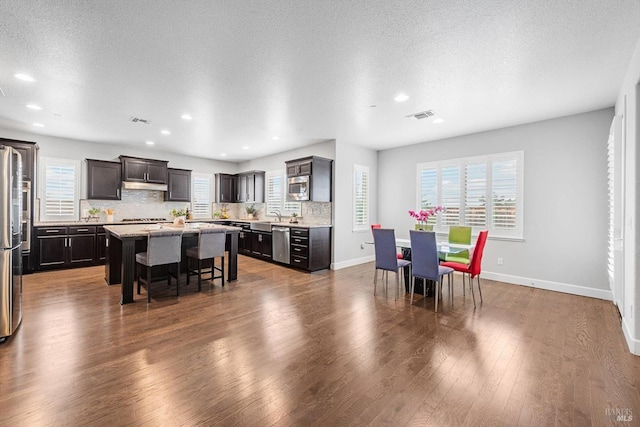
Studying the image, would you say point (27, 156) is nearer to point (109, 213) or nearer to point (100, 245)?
point (109, 213)

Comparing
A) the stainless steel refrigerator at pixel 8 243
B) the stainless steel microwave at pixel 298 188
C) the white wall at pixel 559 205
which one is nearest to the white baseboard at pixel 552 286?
the white wall at pixel 559 205

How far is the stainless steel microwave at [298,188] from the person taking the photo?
6004mm

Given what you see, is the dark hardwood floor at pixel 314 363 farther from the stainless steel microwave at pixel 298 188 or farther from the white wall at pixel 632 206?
the stainless steel microwave at pixel 298 188

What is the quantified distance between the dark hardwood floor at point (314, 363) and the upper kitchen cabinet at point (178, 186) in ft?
13.0

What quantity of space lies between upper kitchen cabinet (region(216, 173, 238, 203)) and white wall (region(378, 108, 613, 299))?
6713 mm

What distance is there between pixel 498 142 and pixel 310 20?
4.38 meters

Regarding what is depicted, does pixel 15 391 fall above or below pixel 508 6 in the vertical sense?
below

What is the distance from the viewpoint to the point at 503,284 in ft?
16.0

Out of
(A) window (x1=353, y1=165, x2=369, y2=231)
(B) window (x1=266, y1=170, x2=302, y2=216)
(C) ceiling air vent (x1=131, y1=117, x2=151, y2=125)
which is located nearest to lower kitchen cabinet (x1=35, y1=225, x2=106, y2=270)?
(C) ceiling air vent (x1=131, y1=117, x2=151, y2=125)

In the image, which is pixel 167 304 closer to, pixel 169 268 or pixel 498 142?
pixel 169 268

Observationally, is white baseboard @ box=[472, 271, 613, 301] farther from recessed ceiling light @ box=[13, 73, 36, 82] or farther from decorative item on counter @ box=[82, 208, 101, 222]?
decorative item on counter @ box=[82, 208, 101, 222]

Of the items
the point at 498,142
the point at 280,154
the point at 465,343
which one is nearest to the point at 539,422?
the point at 465,343

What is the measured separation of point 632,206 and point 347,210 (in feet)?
14.3

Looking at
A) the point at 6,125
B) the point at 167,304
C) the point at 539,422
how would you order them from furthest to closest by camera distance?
the point at 6,125 < the point at 167,304 < the point at 539,422
